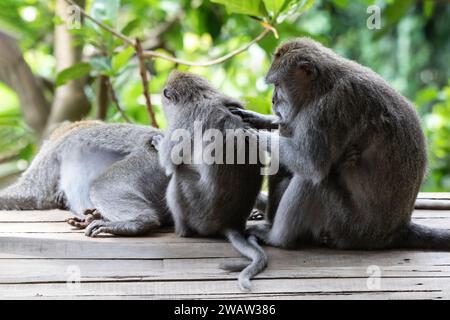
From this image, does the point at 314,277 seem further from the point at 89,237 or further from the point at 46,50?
the point at 46,50

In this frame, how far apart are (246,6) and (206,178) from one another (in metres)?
1.49

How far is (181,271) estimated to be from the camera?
3.81 m

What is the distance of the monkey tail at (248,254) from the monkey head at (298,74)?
0.79 m

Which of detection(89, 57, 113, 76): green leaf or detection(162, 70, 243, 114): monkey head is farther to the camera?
detection(89, 57, 113, 76): green leaf

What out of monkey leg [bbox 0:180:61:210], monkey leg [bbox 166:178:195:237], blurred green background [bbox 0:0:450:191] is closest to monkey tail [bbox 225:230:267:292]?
monkey leg [bbox 166:178:195:237]

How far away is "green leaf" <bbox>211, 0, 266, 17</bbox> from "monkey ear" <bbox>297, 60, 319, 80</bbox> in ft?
3.63

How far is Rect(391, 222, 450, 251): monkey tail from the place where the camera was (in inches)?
166

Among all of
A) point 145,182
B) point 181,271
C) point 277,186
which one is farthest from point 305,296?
point 145,182

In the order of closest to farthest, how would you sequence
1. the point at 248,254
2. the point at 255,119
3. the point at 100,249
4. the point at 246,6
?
the point at 248,254, the point at 100,249, the point at 255,119, the point at 246,6

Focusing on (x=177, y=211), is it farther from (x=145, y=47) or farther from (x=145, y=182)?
(x=145, y=47)

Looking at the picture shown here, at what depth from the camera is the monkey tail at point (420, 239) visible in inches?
166

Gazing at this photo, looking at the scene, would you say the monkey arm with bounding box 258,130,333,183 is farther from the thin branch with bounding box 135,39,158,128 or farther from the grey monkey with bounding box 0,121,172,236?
the thin branch with bounding box 135,39,158,128

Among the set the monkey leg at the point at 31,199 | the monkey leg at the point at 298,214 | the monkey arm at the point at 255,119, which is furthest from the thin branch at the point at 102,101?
the monkey leg at the point at 298,214
